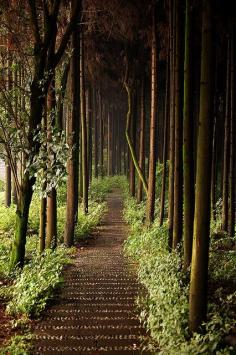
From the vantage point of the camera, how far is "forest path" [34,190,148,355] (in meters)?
4.71

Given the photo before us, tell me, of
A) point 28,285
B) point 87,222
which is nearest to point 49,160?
point 28,285

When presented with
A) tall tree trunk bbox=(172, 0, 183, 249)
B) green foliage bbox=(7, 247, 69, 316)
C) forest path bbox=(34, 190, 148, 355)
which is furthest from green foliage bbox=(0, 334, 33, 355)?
tall tree trunk bbox=(172, 0, 183, 249)

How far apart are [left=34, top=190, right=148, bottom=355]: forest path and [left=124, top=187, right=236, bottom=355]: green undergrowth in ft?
0.88

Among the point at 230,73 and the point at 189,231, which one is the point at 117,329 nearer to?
the point at 189,231

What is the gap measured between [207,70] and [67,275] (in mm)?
5318

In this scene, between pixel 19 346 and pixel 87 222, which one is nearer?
pixel 19 346

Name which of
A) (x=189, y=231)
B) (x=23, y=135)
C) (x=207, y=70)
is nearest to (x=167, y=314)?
(x=189, y=231)

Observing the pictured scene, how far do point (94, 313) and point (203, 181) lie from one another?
2735 mm

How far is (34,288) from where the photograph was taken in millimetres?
6340

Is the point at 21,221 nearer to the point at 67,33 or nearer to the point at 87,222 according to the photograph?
the point at 67,33

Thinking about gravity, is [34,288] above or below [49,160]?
below

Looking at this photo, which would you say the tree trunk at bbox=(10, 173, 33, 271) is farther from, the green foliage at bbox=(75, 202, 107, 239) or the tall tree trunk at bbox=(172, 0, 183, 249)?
the green foliage at bbox=(75, 202, 107, 239)

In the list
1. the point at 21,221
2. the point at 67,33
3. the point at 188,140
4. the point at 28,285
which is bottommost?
the point at 28,285

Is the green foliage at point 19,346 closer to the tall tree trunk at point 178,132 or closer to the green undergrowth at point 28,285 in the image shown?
the green undergrowth at point 28,285
